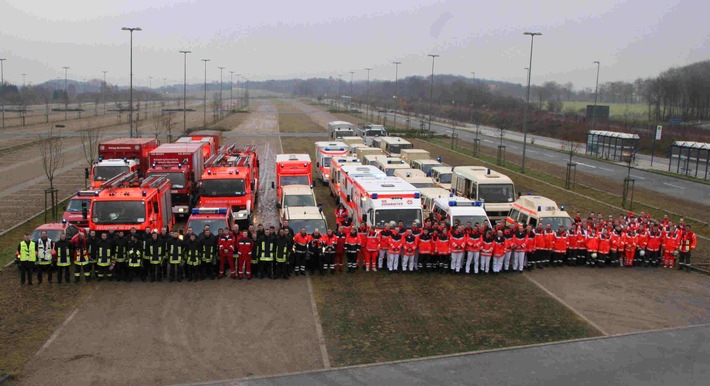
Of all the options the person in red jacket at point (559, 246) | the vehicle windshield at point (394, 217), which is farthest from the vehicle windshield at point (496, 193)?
the vehicle windshield at point (394, 217)

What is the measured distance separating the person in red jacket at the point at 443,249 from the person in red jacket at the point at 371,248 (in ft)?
5.95

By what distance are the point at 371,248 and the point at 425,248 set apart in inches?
63.9

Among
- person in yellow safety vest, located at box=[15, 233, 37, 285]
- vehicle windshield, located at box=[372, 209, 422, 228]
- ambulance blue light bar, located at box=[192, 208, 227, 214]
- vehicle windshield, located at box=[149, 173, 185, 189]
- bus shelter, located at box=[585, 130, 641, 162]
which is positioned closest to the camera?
person in yellow safety vest, located at box=[15, 233, 37, 285]

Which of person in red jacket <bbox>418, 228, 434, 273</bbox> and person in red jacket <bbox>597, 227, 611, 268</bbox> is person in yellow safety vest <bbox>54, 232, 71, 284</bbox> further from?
person in red jacket <bbox>597, 227, 611, 268</bbox>

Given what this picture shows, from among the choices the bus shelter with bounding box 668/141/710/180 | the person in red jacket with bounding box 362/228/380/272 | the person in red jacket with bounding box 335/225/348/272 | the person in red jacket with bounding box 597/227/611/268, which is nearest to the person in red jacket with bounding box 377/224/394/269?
the person in red jacket with bounding box 362/228/380/272

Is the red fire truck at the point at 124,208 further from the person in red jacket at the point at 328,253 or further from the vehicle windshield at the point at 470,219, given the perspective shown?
the vehicle windshield at the point at 470,219

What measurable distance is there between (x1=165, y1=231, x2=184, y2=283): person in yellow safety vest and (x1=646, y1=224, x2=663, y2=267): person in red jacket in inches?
567

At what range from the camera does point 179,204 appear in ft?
84.6

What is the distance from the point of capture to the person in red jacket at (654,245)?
19.7 m

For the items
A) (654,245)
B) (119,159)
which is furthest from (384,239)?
(119,159)

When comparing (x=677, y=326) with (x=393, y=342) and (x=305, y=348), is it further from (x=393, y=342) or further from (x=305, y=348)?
(x=305, y=348)

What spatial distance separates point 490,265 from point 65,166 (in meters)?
33.5

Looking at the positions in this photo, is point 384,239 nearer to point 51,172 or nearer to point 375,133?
point 51,172

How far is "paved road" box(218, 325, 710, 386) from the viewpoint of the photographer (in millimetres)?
11383
